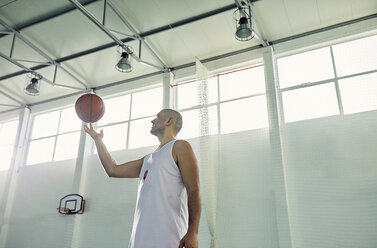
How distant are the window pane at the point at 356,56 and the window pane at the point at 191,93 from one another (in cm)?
208

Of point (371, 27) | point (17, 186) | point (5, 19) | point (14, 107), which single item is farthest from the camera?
point (14, 107)

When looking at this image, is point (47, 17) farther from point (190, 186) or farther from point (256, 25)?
point (190, 186)

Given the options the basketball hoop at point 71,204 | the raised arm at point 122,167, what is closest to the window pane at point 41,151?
the basketball hoop at point 71,204

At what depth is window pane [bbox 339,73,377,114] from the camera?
4625mm

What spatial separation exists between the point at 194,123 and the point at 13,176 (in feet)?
15.0

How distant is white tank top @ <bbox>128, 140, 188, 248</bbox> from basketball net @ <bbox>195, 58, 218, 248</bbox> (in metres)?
3.17

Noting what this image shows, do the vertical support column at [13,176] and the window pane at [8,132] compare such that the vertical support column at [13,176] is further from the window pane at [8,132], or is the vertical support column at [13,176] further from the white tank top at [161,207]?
the white tank top at [161,207]

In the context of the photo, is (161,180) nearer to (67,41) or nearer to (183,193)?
(183,193)

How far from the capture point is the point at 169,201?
1604 millimetres

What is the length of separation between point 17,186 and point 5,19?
3.88 m

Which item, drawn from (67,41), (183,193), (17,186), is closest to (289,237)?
(183,193)

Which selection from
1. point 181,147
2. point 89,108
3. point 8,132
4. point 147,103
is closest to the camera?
point 181,147

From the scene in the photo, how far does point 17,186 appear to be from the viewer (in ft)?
24.1

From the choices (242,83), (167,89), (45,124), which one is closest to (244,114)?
(242,83)
